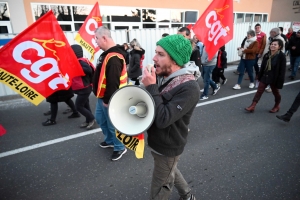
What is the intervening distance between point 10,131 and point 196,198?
3.78 meters

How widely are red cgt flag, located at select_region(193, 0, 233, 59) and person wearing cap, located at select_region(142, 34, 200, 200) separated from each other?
11.0 feet

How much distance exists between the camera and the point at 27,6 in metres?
8.66

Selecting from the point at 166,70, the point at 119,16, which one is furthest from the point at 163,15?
the point at 166,70

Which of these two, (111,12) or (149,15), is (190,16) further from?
(111,12)

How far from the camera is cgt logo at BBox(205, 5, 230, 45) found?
4636mm

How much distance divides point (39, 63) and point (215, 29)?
3.74 metres

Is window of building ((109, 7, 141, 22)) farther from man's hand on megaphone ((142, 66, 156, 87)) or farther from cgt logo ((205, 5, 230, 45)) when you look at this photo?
man's hand on megaphone ((142, 66, 156, 87))

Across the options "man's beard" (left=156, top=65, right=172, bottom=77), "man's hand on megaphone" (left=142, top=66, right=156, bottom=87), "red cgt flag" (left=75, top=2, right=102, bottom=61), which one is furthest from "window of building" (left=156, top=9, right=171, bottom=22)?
"man's hand on megaphone" (left=142, top=66, right=156, bottom=87)

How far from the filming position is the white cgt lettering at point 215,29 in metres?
4.64

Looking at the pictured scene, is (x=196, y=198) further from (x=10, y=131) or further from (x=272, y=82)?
(x=10, y=131)

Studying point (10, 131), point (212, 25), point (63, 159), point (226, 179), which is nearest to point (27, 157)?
point (63, 159)

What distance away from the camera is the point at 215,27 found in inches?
186

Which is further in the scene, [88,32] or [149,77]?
[88,32]

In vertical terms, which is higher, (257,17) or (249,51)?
(257,17)
